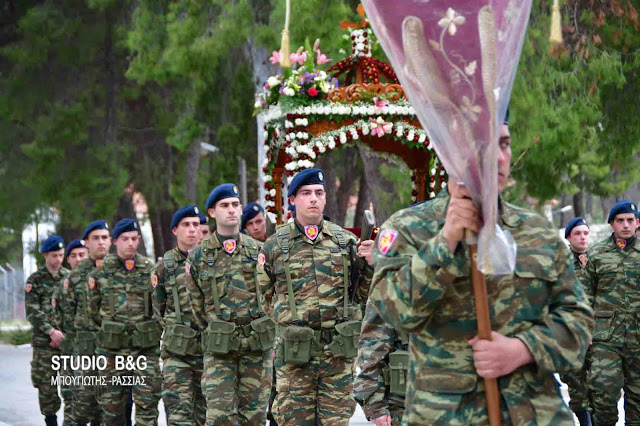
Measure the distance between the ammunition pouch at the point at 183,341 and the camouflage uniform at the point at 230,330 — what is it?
1.21 feet

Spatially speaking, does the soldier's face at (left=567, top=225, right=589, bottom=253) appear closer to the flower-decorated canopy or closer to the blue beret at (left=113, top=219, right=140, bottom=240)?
the flower-decorated canopy

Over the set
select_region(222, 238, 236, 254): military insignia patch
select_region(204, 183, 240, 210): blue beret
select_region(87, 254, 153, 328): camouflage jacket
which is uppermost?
select_region(204, 183, 240, 210): blue beret

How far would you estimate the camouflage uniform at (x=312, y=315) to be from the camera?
773 centimetres

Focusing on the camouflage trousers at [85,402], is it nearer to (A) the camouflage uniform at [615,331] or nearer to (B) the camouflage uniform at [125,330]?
(B) the camouflage uniform at [125,330]

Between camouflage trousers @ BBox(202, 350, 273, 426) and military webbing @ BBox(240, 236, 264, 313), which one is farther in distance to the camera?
military webbing @ BBox(240, 236, 264, 313)

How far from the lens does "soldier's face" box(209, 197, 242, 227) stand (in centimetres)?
915

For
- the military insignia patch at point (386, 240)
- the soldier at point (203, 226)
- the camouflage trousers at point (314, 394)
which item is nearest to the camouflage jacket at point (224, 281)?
the camouflage trousers at point (314, 394)

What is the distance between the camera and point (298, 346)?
7.65 meters

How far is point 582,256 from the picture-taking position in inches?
454

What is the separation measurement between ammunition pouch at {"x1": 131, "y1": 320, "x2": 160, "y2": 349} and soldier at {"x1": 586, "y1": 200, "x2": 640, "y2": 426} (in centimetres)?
424

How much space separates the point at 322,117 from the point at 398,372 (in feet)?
18.7

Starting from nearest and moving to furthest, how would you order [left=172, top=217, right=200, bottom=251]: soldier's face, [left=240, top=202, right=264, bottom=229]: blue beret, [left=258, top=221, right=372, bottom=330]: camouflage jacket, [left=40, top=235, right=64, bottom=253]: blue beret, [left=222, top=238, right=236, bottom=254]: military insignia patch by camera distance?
[left=258, top=221, right=372, bottom=330]: camouflage jacket
[left=222, top=238, right=236, bottom=254]: military insignia patch
[left=172, top=217, right=200, bottom=251]: soldier's face
[left=240, top=202, right=264, bottom=229]: blue beret
[left=40, top=235, right=64, bottom=253]: blue beret

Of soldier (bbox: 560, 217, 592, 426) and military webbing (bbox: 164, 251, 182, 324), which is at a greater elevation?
military webbing (bbox: 164, 251, 182, 324)

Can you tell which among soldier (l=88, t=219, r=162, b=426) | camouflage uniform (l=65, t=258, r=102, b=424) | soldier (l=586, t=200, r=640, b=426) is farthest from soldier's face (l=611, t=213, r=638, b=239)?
camouflage uniform (l=65, t=258, r=102, b=424)
